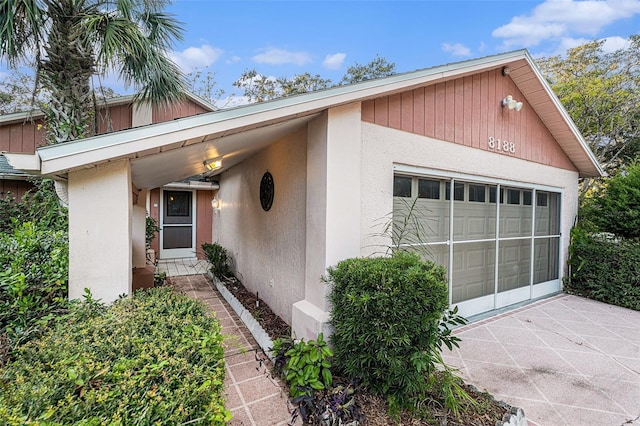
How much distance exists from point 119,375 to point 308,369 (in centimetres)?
174

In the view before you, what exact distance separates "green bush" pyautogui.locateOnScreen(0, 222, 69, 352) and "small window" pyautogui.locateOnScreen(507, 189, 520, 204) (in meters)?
7.07

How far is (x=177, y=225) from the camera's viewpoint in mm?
11227

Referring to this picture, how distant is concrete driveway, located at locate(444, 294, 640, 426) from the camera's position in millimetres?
3061

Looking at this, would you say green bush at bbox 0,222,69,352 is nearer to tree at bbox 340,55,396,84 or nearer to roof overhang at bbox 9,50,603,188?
roof overhang at bbox 9,50,603,188

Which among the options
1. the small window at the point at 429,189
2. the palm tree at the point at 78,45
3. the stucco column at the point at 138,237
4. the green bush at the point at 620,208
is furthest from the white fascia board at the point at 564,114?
the stucco column at the point at 138,237

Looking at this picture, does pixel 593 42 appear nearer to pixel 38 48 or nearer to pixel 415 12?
pixel 415 12

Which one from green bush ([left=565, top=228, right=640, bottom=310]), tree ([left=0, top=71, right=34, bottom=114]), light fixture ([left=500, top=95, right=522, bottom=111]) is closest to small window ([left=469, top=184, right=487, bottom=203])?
light fixture ([left=500, top=95, right=522, bottom=111])

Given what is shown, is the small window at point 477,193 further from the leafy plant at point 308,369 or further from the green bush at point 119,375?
the green bush at point 119,375

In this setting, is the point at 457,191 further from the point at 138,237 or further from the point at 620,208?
the point at 138,237

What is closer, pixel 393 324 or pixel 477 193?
pixel 393 324

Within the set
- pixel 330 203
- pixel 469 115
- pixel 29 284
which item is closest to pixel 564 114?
pixel 469 115

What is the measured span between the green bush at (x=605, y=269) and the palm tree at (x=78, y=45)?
1089 cm

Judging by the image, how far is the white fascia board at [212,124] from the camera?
250cm

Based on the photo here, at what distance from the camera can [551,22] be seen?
1224cm
